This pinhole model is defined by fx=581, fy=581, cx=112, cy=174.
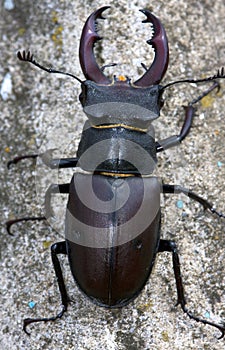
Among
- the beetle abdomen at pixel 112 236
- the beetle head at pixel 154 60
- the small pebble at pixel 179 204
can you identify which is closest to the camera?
the beetle abdomen at pixel 112 236

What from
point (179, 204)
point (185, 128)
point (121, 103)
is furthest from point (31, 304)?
point (185, 128)

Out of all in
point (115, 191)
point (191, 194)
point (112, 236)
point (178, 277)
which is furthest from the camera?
point (191, 194)

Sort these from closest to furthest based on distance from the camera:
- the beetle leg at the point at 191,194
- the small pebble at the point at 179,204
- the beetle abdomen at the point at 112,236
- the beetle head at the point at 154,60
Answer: the beetle abdomen at the point at 112,236 < the beetle head at the point at 154,60 < the beetle leg at the point at 191,194 < the small pebble at the point at 179,204

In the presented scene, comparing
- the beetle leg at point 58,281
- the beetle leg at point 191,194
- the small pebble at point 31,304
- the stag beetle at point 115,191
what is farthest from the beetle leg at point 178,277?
the small pebble at point 31,304

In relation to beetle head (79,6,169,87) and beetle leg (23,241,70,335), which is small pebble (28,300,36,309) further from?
beetle head (79,6,169,87)

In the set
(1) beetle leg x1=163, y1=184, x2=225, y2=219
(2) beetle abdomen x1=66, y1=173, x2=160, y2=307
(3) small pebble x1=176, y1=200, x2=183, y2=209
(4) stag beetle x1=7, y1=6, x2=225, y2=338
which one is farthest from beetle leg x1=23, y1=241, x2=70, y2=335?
(3) small pebble x1=176, y1=200, x2=183, y2=209

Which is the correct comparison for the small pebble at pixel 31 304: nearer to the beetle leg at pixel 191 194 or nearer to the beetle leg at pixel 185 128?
the beetle leg at pixel 191 194

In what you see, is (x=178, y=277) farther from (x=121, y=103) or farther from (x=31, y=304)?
(x=121, y=103)
